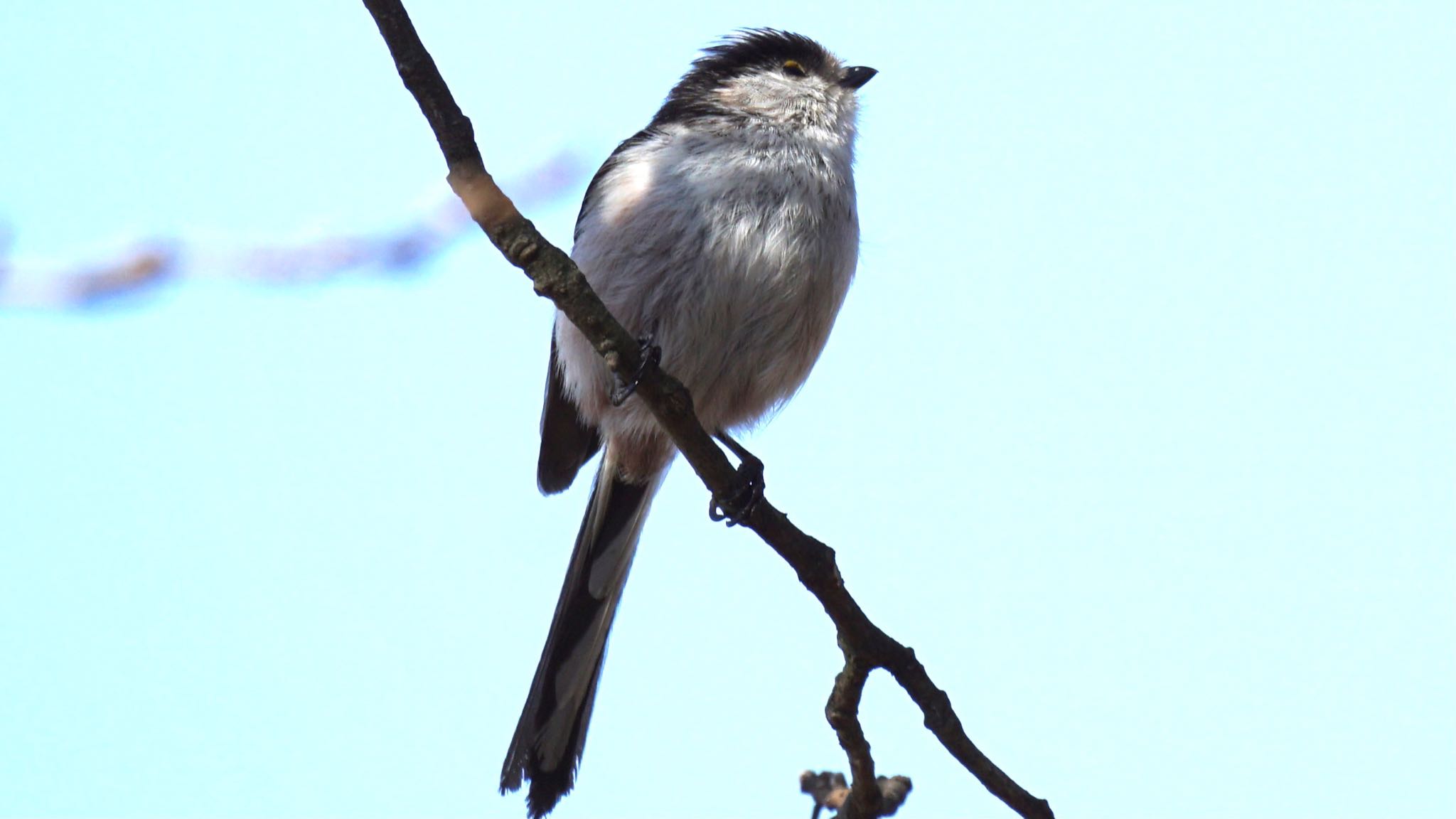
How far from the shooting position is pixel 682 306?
4.67 m

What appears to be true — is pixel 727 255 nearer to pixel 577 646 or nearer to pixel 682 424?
pixel 682 424

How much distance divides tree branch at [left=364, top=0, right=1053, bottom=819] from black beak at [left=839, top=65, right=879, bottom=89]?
2.43m

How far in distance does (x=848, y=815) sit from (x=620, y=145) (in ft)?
9.77

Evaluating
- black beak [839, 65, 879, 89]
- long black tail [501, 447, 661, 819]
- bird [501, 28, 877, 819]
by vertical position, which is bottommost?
long black tail [501, 447, 661, 819]

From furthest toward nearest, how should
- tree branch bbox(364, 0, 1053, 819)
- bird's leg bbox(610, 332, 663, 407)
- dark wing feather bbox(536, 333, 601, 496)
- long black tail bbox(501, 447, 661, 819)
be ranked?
dark wing feather bbox(536, 333, 601, 496) < long black tail bbox(501, 447, 661, 819) < bird's leg bbox(610, 332, 663, 407) < tree branch bbox(364, 0, 1053, 819)

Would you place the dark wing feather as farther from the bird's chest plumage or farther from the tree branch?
the tree branch

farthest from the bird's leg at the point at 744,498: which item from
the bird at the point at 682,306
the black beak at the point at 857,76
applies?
the black beak at the point at 857,76

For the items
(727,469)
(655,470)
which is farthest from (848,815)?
(655,470)

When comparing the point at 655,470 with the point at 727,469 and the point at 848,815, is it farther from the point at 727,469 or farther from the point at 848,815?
the point at 848,815

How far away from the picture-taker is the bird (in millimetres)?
4652

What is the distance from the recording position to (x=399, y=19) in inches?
123

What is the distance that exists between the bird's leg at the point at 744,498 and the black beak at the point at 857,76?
208 cm

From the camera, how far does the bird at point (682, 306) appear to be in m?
4.65

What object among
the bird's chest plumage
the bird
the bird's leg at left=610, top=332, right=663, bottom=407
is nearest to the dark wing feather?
the bird
